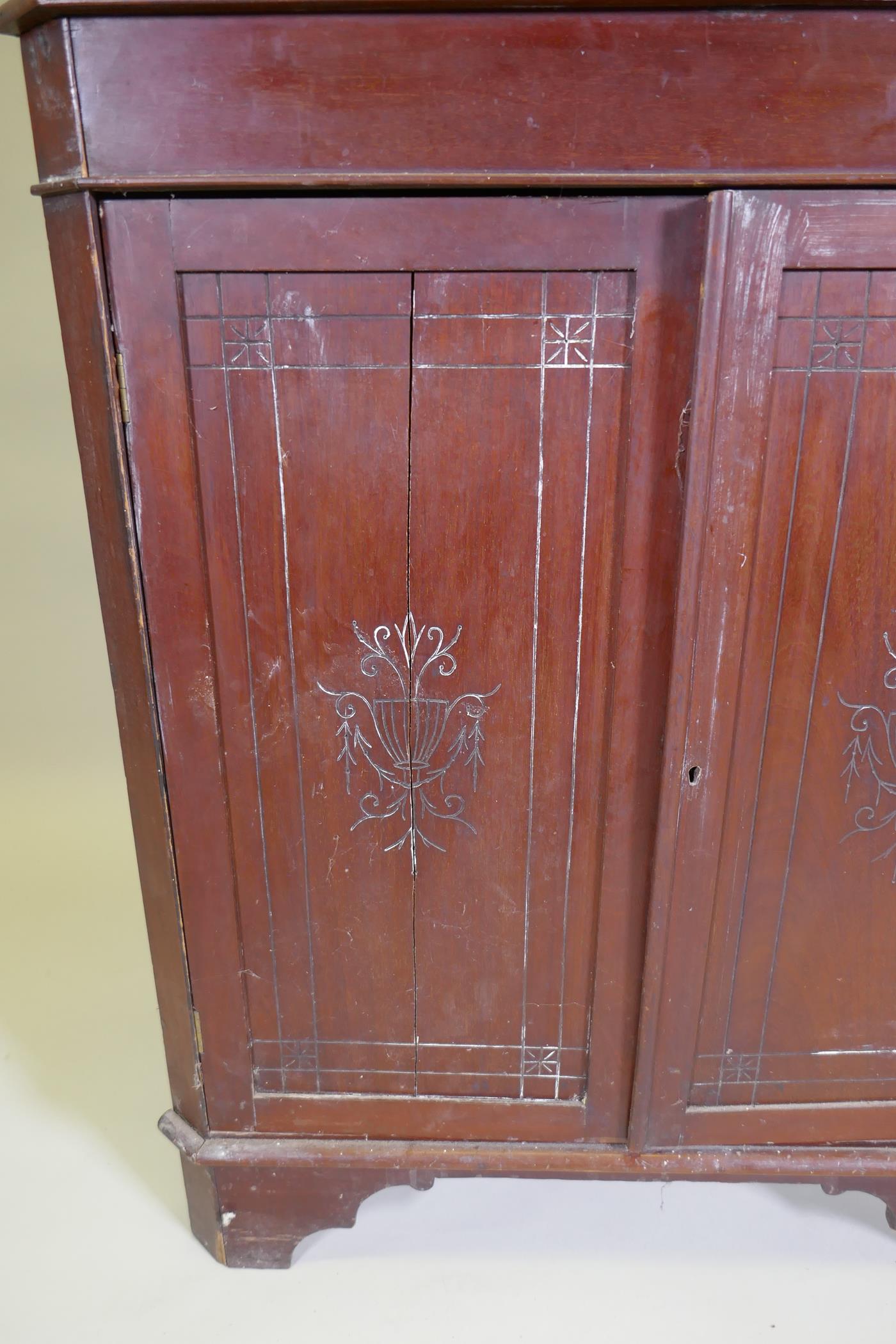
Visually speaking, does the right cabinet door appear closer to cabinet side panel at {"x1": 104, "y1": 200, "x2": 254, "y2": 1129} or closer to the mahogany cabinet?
the mahogany cabinet

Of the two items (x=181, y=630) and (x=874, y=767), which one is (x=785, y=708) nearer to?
(x=874, y=767)

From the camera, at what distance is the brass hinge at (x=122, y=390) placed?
1268mm

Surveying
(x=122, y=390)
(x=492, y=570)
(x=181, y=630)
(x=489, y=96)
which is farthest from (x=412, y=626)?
(x=489, y=96)

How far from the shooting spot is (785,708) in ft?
4.60

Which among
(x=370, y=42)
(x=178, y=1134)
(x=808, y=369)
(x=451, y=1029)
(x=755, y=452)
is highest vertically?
(x=370, y=42)

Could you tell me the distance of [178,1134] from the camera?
164 centimetres

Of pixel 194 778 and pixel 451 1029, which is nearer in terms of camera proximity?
pixel 194 778

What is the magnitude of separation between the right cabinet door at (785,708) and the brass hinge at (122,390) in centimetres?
76

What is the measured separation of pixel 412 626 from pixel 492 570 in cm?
14

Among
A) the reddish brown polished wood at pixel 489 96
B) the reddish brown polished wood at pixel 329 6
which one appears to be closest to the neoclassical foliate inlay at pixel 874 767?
the reddish brown polished wood at pixel 489 96

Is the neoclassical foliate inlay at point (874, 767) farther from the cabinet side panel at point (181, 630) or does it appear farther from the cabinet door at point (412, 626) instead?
the cabinet side panel at point (181, 630)

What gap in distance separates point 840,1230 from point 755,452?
1462 millimetres

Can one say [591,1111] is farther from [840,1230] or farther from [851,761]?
[851,761]

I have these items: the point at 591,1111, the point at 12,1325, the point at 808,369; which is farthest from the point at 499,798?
the point at 12,1325
